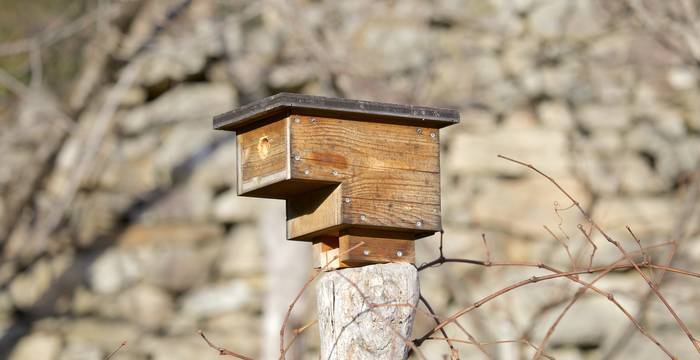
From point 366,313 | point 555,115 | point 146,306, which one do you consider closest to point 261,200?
point 146,306

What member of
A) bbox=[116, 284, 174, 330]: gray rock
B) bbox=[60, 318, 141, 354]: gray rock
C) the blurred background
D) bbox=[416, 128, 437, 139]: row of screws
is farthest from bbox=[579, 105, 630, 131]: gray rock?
bbox=[416, 128, 437, 139]: row of screws

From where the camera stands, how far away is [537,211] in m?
7.32

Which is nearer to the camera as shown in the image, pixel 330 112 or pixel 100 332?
pixel 330 112

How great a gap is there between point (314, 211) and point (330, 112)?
0.80 ft

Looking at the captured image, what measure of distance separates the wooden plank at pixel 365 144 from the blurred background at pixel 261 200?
13.9ft

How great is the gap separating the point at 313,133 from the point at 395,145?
0.21m

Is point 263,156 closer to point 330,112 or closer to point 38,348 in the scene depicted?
point 330,112

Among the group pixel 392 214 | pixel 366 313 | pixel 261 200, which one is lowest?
pixel 366 313

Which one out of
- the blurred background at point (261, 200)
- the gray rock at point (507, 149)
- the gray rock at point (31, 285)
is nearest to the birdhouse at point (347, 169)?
the blurred background at point (261, 200)

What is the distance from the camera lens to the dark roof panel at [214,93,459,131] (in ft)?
7.52

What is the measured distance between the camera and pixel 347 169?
2.36 m

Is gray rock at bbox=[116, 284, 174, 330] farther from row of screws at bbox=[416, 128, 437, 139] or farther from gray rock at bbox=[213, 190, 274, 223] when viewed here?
row of screws at bbox=[416, 128, 437, 139]

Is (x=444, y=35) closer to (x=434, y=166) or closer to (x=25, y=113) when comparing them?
(x=25, y=113)

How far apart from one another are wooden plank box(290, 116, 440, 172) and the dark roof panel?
19mm
